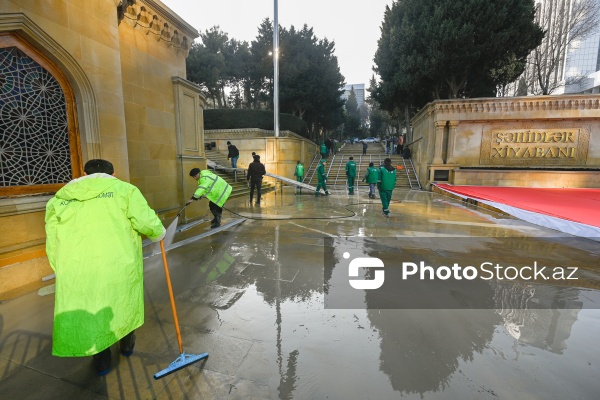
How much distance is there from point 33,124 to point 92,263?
3328 mm

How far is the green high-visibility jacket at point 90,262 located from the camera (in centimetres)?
203

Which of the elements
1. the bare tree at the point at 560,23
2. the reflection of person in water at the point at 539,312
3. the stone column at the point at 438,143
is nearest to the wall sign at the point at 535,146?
the stone column at the point at 438,143

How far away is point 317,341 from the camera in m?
2.56

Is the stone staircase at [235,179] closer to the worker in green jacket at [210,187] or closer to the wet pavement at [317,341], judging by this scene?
the worker in green jacket at [210,187]

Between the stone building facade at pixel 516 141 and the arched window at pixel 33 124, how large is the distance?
15636mm

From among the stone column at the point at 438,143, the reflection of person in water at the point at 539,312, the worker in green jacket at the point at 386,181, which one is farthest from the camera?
the stone column at the point at 438,143

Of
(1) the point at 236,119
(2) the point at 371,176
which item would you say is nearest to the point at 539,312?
(2) the point at 371,176

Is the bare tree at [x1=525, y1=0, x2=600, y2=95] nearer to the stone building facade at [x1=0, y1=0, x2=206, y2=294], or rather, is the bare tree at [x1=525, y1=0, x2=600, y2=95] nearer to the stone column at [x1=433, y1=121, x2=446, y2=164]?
the stone column at [x1=433, y1=121, x2=446, y2=164]

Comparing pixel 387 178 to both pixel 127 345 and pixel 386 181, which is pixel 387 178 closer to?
pixel 386 181

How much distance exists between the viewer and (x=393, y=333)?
2660mm

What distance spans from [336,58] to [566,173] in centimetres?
2535

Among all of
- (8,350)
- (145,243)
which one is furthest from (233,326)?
(145,243)

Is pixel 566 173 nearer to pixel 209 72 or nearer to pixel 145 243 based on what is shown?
pixel 145 243

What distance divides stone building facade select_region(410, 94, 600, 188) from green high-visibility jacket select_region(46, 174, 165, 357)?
1582 cm
